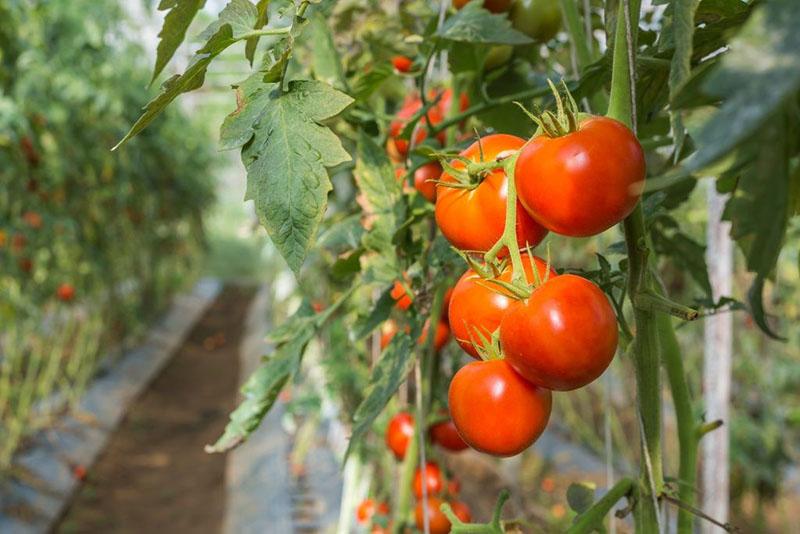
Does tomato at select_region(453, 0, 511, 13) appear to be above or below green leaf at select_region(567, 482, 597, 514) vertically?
above

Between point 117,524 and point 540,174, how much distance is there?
139 inches

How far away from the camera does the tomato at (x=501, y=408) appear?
458 millimetres

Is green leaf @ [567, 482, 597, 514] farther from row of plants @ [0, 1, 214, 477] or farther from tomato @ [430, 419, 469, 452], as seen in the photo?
row of plants @ [0, 1, 214, 477]

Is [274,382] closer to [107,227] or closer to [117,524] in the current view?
[117,524]

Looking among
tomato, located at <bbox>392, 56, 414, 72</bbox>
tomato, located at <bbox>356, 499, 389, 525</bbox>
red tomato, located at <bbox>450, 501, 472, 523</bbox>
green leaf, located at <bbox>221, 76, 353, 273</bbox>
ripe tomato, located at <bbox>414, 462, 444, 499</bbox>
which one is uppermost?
tomato, located at <bbox>392, 56, 414, 72</bbox>

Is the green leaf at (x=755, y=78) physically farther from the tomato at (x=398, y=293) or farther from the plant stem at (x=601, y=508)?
the tomato at (x=398, y=293)

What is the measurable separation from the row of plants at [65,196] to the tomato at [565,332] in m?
2.62

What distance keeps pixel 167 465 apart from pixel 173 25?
402cm

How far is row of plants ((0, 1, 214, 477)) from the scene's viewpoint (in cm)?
336

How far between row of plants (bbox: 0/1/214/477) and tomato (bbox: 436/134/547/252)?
254 cm

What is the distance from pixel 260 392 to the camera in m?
0.72

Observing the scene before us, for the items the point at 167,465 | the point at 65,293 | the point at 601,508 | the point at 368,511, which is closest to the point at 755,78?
the point at 601,508

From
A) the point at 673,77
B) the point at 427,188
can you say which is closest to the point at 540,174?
the point at 673,77

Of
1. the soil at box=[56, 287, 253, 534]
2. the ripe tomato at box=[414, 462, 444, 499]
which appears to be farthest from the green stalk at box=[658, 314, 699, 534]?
the soil at box=[56, 287, 253, 534]
